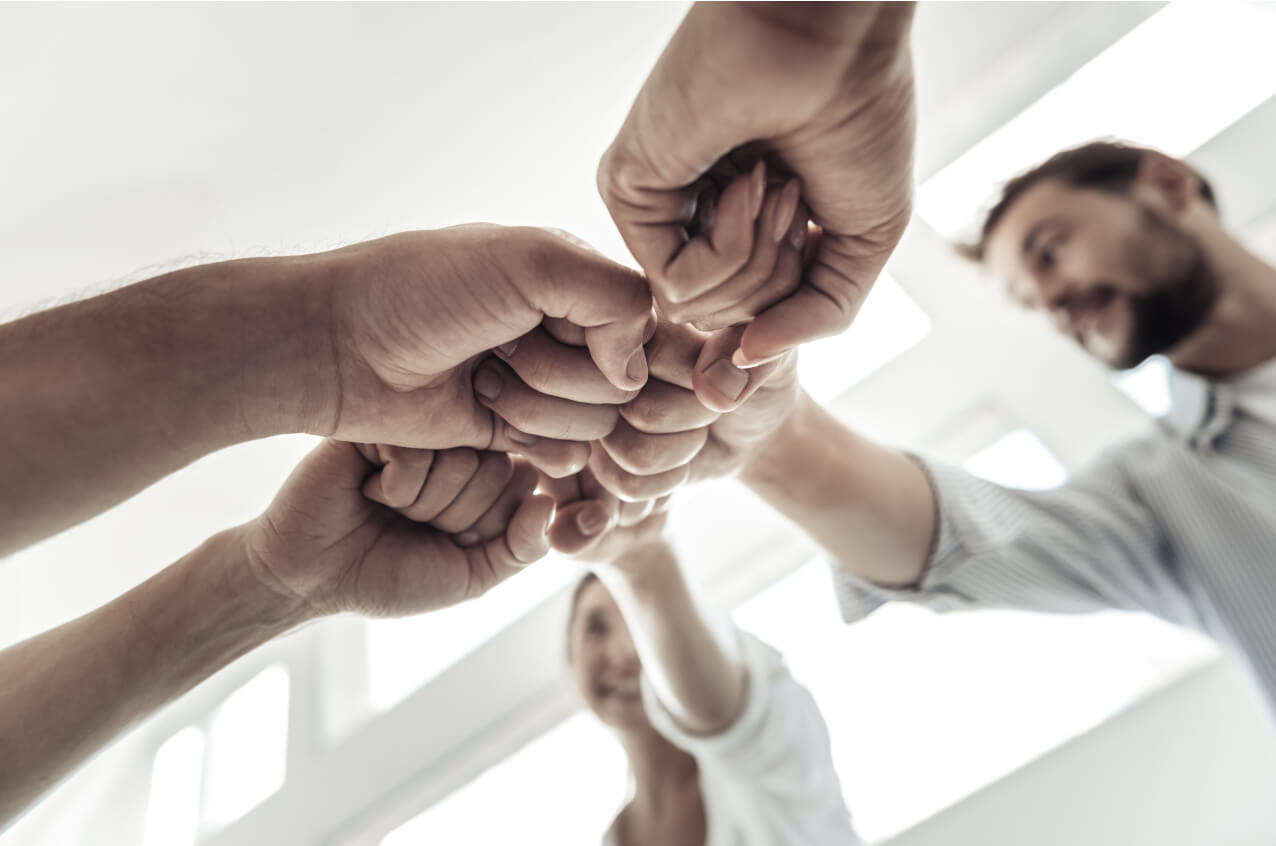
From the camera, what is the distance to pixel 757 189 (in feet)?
1.35

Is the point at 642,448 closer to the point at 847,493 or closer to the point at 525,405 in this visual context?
the point at 525,405

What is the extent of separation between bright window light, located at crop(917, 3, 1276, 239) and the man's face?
0.12 meters

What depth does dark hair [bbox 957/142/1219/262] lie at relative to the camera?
1.08 metres

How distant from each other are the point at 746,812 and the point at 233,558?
2.19ft

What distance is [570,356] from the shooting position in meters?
0.55

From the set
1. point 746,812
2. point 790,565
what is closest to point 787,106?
point 746,812

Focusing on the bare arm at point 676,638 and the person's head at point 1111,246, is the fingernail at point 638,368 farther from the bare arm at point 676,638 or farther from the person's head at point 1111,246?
the person's head at point 1111,246

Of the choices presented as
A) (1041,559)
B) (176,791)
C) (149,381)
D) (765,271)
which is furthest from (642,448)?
(176,791)

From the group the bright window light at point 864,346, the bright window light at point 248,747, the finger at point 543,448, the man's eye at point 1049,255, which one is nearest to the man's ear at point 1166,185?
the man's eye at point 1049,255

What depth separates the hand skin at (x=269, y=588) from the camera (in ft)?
2.04

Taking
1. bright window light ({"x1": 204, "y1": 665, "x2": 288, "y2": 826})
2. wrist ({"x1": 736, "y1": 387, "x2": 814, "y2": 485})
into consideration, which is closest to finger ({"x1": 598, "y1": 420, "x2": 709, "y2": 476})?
wrist ({"x1": 736, "y1": 387, "x2": 814, "y2": 485})

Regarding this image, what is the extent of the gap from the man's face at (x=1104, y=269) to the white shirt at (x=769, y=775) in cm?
69

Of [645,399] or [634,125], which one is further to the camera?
[645,399]

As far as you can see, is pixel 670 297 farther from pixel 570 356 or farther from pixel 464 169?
pixel 464 169
